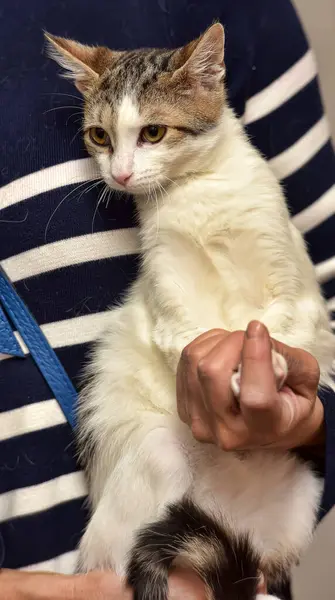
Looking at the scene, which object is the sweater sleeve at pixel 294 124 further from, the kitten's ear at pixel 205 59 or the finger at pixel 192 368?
the finger at pixel 192 368

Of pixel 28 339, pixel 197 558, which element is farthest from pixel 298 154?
pixel 197 558

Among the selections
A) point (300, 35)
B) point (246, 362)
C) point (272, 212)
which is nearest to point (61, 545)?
point (246, 362)

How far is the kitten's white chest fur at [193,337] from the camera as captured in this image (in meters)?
0.80

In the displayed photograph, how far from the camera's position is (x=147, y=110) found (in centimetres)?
94

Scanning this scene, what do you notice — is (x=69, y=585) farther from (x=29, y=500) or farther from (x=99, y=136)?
(x=99, y=136)

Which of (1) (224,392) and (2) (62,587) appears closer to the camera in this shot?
(1) (224,392)

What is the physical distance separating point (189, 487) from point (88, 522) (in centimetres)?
19

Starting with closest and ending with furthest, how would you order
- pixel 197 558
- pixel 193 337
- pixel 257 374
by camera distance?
pixel 257 374
pixel 197 558
pixel 193 337

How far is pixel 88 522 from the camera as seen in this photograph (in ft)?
2.90

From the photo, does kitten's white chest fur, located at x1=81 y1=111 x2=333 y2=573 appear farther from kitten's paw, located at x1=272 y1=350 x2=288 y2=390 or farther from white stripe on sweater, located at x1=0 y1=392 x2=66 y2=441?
kitten's paw, located at x1=272 y1=350 x2=288 y2=390

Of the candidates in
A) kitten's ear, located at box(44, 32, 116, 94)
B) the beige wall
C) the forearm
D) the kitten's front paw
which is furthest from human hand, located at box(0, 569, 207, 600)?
the beige wall

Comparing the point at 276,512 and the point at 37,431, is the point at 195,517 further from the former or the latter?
the point at 37,431

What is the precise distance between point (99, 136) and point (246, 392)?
0.55 m

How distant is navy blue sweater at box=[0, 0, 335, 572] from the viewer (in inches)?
35.0
